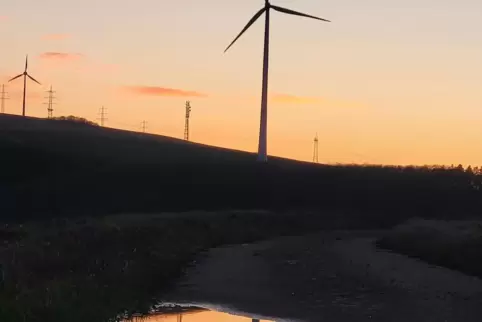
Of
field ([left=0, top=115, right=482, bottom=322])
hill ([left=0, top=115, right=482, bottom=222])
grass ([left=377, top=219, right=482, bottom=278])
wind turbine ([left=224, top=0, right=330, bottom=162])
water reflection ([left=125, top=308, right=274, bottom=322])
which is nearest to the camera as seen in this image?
water reflection ([left=125, top=308, right=274, bottom=322])

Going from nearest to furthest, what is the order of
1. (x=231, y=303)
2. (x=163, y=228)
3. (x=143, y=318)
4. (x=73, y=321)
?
(x=73, y=321) → (x=143, y=318) → (x=231, y=303) → (x=163, y=228)

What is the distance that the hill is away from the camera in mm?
62062

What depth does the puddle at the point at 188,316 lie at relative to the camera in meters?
18.3

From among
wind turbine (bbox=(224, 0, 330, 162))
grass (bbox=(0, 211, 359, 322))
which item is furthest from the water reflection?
wind turbine (bbox=(224, 0, 330, 162))

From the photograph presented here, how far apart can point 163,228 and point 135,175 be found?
34.6m

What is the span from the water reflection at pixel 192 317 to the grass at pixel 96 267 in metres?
0.44

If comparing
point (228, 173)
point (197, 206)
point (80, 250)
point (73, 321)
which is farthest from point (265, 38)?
point (73, 321)

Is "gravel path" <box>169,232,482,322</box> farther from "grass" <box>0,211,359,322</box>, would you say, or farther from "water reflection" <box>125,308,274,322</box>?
"grass" <box>0,211,359,322</box>

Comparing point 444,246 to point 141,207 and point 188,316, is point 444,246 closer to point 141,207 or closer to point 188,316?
point 188,316

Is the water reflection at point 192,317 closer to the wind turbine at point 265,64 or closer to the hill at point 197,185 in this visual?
the hill at point 197,185

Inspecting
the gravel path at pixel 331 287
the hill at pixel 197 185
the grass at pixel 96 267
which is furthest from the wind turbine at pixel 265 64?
the gravel path at pixel 331 287

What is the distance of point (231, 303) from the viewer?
21344mm

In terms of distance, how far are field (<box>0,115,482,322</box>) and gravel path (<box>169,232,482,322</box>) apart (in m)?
1.51

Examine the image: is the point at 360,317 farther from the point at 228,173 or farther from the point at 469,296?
the point at 228,173
